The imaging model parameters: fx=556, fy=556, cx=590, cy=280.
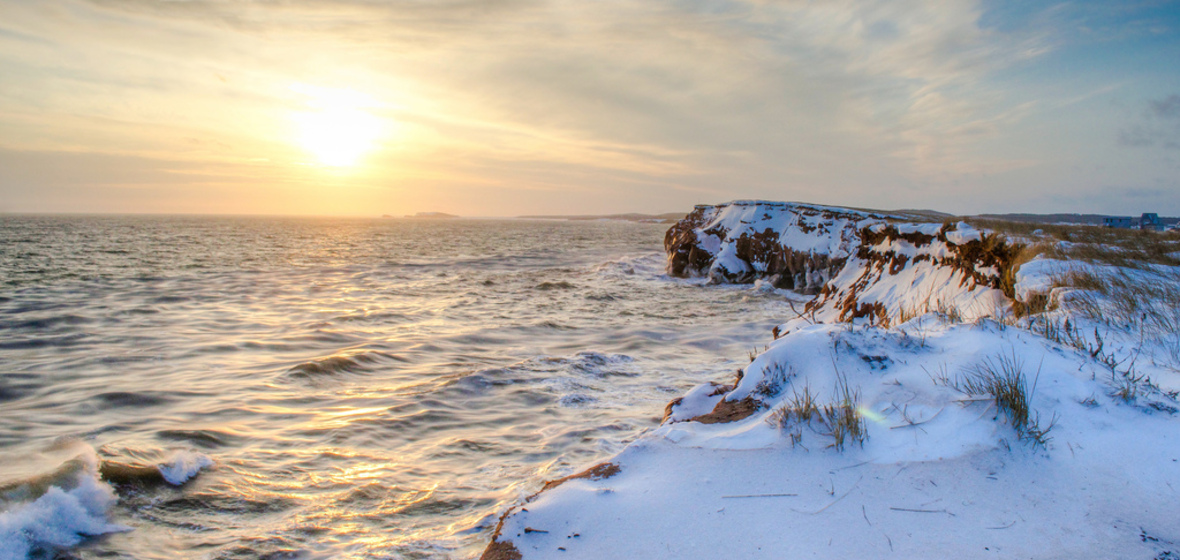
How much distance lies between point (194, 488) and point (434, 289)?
37.6 ft

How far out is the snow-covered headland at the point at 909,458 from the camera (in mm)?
2104

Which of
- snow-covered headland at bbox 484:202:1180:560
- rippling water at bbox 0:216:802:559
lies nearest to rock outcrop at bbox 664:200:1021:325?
snow-covered headland at bbox 484:202:1180:560

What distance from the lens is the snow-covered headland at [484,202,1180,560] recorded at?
2.10m

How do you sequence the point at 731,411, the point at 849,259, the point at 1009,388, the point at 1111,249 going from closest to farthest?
the point at 1009,388 < the point at 731,411 < the point at 1111,249 < the point at 849,259

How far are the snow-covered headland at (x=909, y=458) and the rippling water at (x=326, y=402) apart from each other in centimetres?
105

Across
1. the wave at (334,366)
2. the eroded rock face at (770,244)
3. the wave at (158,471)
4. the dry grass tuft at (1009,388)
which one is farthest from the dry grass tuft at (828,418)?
the eroded rock face at (770,244)

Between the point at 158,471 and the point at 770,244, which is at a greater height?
the point at 770,244

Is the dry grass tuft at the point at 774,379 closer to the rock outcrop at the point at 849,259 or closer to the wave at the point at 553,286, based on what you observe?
the rock outcrop at the point at 849,259

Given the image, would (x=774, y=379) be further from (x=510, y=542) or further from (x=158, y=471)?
(x=158, y=471)

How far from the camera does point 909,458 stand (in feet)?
8.24

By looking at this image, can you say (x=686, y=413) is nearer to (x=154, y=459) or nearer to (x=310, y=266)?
(x=154, y=459)

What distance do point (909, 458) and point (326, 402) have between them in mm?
5220

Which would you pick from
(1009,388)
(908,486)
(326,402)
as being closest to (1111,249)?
(1009,388)

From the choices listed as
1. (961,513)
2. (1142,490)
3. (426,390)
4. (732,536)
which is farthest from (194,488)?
(1142,490)
